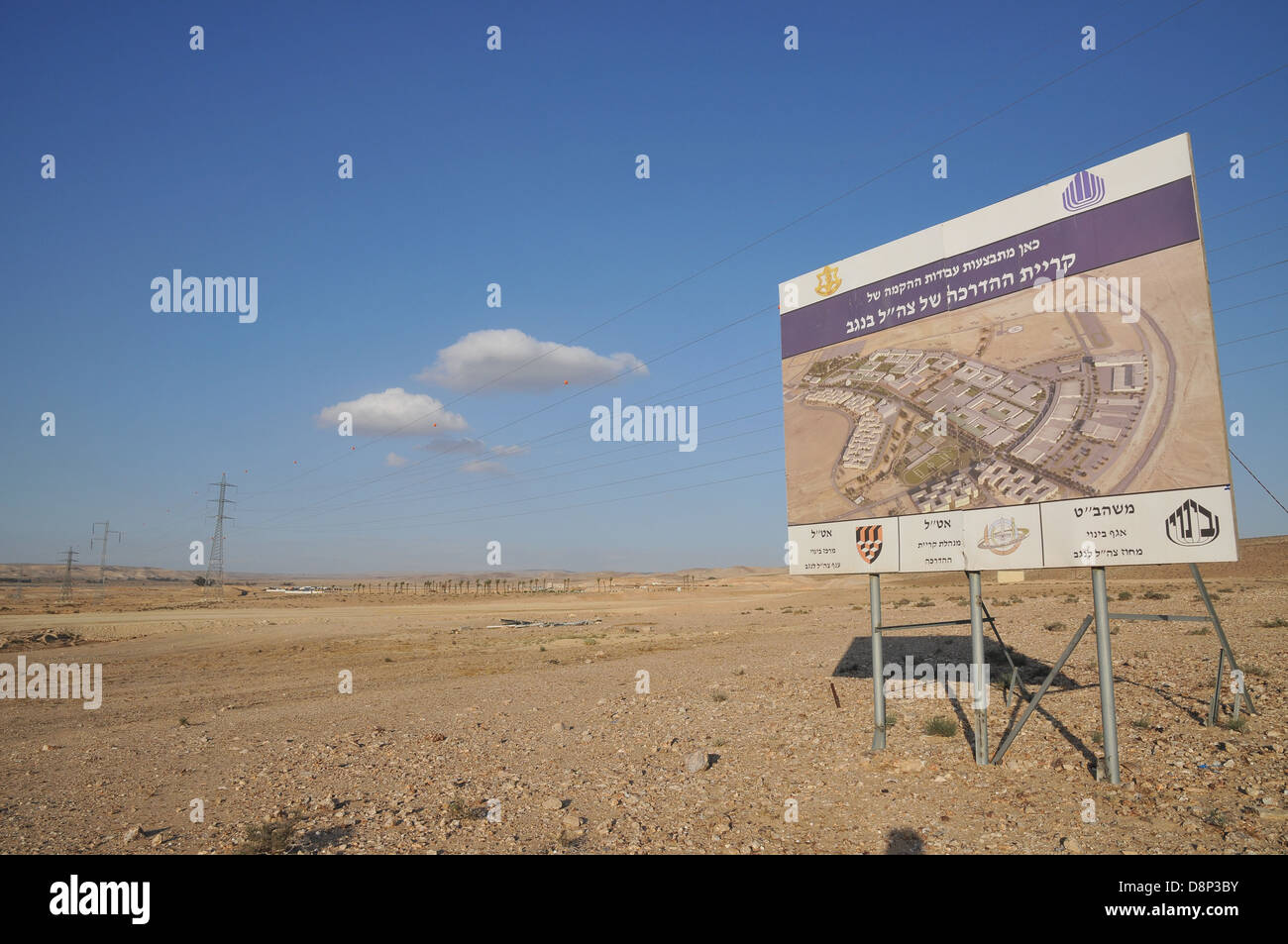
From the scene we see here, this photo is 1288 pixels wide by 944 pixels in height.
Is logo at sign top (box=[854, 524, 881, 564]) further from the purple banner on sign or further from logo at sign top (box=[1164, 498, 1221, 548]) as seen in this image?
logo at sign top (box=[1164, 498, 1221, 548])

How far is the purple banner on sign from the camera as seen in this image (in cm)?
980

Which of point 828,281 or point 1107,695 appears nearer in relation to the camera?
point 1107,695

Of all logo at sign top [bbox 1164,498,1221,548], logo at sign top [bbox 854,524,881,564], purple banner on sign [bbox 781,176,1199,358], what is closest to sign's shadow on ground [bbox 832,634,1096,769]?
logo at sign top [bbox 854,524,881,564]

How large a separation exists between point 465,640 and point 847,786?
33093mm

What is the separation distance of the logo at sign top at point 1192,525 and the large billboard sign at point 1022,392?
19 millimetres

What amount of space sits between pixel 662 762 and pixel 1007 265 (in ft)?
33.4

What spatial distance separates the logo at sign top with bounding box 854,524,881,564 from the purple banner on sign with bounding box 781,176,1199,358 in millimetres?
3816

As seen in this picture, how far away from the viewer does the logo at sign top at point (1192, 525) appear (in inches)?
354

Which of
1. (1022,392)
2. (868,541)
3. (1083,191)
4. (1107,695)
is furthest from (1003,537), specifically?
(1083,191)

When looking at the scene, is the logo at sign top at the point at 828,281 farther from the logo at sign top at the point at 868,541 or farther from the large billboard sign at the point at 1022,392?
the logo at sign top at the point at 868,541

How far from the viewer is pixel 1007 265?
1166 cm

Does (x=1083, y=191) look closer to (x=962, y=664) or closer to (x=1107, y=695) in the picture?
(x=1107, y=695)

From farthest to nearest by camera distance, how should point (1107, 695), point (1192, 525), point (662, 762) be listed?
point (662, 762) < point (1107, 695) < point (1192, 525)
